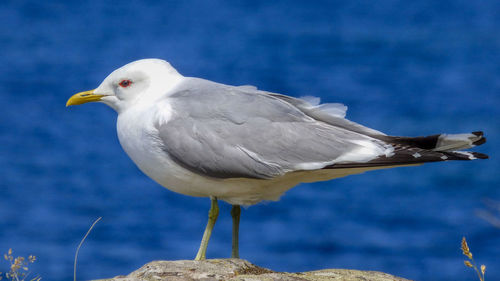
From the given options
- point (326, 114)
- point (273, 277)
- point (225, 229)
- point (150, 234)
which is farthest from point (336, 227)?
point (273, 277)

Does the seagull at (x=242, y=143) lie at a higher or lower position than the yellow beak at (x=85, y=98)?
lower

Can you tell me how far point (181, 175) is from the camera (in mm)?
4750

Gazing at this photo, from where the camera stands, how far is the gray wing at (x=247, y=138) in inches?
185

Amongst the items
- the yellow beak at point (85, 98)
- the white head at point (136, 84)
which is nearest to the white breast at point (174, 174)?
the white head at point (136, 84)

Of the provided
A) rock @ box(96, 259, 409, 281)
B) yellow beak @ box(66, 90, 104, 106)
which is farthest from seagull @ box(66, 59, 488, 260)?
rock @ box(96, 259, 409, 281)

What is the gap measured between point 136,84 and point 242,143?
803 millimetres

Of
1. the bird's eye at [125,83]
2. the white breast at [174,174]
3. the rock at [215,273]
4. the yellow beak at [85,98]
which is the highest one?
the bird's eye at [125,83]

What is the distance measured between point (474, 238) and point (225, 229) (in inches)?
148

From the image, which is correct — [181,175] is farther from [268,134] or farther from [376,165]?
[376,165]

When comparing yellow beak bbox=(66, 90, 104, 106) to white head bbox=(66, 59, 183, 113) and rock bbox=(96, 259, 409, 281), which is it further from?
rock bbox=(96, 259, 409, 281)

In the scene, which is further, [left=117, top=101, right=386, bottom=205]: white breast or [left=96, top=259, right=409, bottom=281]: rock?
[left=117, top=101, right=386, bottom=205]: white breast

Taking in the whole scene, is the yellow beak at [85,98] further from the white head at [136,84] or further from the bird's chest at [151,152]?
the bird's chest at [151,152]

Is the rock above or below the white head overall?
below

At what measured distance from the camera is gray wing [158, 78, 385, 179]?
4695mm
